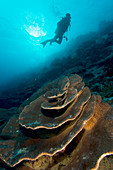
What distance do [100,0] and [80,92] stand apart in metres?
73.5

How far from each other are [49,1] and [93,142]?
59.6m

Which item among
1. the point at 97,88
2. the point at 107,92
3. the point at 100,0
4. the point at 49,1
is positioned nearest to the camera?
the point at 107,92

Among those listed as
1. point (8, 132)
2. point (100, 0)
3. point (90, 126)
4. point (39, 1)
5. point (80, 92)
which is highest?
point (39, 1)

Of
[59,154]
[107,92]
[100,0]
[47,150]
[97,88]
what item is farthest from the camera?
[100,0]

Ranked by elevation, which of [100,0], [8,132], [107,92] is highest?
[100,0]

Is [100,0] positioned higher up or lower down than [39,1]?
lower down

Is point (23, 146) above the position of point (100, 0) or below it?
below

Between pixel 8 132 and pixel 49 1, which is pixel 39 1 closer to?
pixel 49 1

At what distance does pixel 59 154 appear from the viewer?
1521mm

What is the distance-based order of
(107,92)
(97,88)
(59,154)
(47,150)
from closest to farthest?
1. (47,150)
2. (59,154)
3. (107,92)
4. (97,88)

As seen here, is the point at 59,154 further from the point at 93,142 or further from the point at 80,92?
the point at 80,92

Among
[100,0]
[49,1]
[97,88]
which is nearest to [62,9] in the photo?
[49,1]

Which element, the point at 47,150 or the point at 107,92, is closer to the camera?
the point at 47,150

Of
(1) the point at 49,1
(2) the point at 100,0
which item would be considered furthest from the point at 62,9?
(2) the point at 100,0
